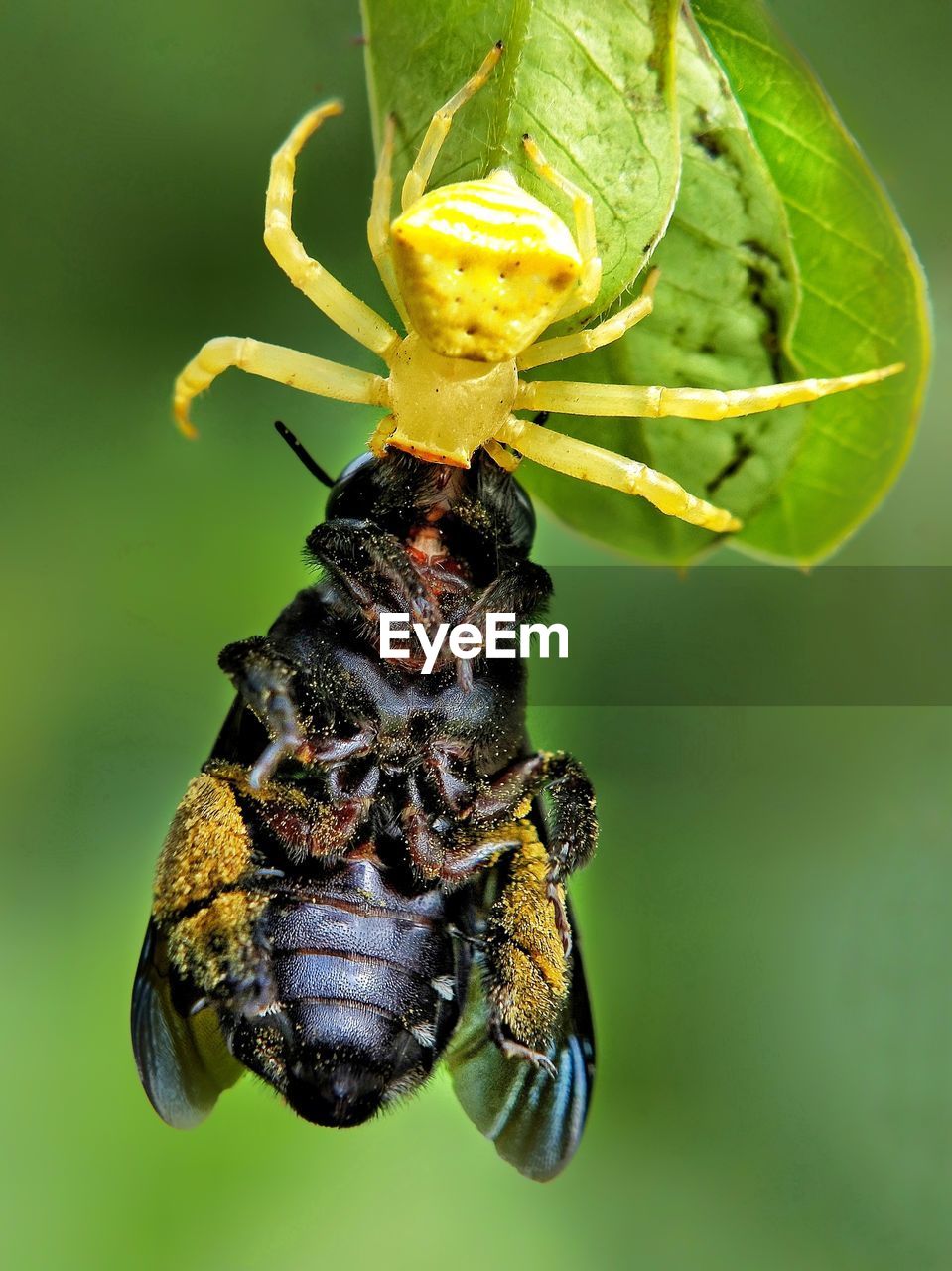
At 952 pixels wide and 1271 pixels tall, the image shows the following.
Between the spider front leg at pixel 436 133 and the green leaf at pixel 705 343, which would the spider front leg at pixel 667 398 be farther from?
the spider front leg at pixel 436 133

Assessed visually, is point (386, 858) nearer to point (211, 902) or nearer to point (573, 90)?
point (211, 902)

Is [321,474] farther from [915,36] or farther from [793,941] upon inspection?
[793,941]

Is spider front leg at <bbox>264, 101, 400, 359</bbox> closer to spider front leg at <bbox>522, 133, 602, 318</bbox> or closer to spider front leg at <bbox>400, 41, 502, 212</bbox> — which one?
spider front leg at <bbox>400, 41, 502, 212</bbox>

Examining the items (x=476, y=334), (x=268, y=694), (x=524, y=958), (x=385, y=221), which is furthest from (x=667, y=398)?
(x=524, y=958)

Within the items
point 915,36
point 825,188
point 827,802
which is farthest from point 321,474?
point 827,802

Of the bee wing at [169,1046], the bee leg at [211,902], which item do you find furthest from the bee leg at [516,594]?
the bee wing at [169,1046]

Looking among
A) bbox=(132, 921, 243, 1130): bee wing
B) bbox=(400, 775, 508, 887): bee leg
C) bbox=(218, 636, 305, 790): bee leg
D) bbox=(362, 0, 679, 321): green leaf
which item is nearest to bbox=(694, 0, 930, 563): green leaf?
bbox=(362, 0, 679, 321): green leaf
